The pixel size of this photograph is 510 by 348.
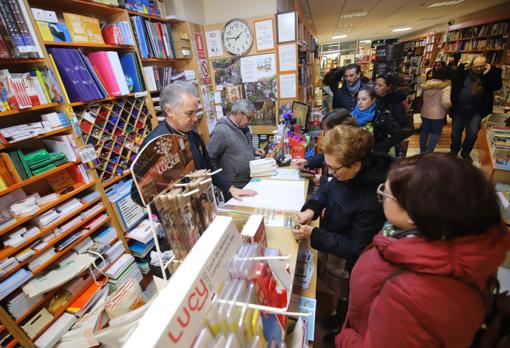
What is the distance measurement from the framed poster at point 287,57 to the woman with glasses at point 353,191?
Answer: 232cm

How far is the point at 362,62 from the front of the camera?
11.9 meters

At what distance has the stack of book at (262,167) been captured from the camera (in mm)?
1859

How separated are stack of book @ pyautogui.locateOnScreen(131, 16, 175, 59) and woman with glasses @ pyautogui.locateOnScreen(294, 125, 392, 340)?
2.32 metres

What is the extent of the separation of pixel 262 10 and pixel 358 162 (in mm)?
2745

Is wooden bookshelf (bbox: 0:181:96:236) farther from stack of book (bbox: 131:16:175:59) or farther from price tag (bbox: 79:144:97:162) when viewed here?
stack of book (bbox: 131:16:175:59)

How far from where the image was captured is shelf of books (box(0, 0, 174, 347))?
1453mm

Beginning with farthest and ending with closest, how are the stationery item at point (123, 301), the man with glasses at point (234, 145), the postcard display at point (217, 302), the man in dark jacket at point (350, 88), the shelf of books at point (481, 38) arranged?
1. the shelf of books at point (481, 38)
2. the man in dark jacket at point (350, 88)
3. the man with glasses at point (234, 145)
4. the stationery item at point (123, 301)
5. the postcard display at point (217, 302)

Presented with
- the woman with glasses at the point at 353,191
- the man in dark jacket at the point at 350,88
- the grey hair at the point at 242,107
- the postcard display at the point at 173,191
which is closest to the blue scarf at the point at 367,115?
the man in dark jacket at the point at 350,88

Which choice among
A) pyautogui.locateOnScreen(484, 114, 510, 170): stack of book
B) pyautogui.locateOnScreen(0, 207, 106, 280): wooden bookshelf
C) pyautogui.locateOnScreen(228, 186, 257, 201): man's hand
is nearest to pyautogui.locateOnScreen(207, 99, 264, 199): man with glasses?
pyautogui.locateOnScreen(228, 186, 257, 201): man's hand

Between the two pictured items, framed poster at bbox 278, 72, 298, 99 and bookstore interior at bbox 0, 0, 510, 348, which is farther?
framed poster at bbox 278, 72, 298, 99

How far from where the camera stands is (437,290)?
1.77 ft

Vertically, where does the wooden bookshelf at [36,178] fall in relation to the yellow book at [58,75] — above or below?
below

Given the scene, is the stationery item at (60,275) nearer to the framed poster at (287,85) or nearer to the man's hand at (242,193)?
the man's hand at (242,193)

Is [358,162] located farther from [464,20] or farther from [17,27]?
[464,20]
